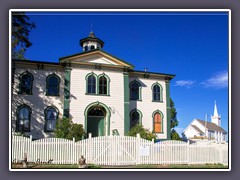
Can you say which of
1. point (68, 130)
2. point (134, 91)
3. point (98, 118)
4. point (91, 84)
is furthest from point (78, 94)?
point (134, 91)

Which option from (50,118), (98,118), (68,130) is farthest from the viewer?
(98,118)

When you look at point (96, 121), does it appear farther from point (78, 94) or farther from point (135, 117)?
point (135, 117)

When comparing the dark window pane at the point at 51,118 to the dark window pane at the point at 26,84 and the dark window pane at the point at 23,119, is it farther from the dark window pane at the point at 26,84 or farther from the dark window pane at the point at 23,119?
the dark window pane at the point at 26,84

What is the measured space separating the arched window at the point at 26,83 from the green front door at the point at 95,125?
4.17 m

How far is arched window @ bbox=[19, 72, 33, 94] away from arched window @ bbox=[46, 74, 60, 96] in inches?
39.7

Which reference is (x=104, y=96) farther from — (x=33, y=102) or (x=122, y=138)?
(x=122, y=138)

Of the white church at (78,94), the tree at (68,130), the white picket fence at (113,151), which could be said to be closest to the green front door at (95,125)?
the white church at (78,94)

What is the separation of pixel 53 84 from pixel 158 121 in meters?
7.76

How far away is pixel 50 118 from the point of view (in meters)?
15.5

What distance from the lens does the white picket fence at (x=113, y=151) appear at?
1023cm

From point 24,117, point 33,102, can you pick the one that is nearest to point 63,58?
point 33,102

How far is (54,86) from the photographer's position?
1575 cm

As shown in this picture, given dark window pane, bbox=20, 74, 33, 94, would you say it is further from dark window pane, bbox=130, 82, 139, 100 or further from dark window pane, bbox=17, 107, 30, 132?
dark window pane, bbox=130, 82, 139, 100
